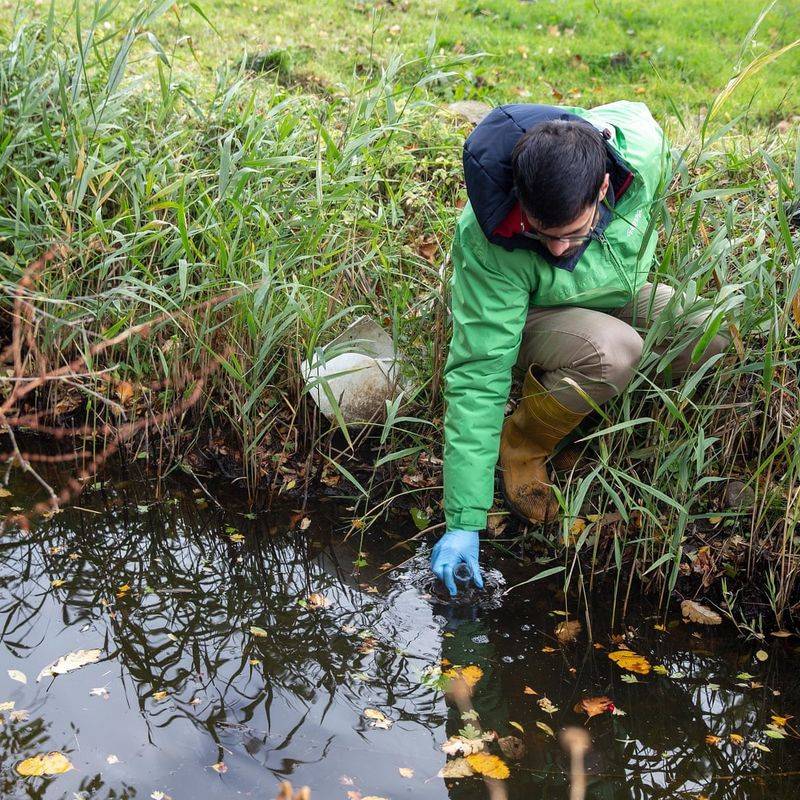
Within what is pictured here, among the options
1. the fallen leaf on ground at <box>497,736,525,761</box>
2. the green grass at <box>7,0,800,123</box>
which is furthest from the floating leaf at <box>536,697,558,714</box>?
the green grass at <box>7,0,800,123</box>

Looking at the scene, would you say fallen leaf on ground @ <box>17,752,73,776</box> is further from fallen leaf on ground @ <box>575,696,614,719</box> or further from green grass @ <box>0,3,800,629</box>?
fallen leaf on ground @ <box>575,696,614,719</box>

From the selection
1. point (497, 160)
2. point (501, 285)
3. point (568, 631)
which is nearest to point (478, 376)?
point (501, 285)

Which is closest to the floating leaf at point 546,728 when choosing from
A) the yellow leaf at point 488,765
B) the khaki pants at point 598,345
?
→ the yellow leaf at point 488,765

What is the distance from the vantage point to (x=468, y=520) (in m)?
2.54

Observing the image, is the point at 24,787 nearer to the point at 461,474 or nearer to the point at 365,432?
the point at 461,474

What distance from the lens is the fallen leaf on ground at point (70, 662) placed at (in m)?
2.32

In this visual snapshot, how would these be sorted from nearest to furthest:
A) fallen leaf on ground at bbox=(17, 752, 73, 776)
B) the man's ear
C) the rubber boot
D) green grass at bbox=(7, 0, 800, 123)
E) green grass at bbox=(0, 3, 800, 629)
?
1. fallen leaf on ground at bbox=(17, 752, 73, 776)
2. the man's ear
3. green grass at bbox=(0, 3, 800, 629)
4. the rubber boot
5. green grass at bbox=(7, 0, 800, 123)

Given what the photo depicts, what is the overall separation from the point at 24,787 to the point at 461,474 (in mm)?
1395

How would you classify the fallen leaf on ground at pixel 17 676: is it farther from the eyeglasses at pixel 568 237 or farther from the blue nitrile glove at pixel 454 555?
the eyeglasses at pixel 568 237

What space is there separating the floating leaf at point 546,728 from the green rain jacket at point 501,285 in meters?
0.59

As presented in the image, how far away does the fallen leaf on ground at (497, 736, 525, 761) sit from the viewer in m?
2.17

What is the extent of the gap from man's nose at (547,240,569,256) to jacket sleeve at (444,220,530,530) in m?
0.21

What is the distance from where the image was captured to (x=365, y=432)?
126 inches

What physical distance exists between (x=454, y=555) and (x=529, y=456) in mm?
543
